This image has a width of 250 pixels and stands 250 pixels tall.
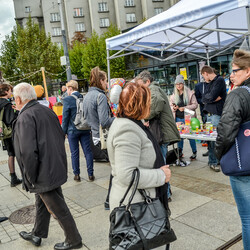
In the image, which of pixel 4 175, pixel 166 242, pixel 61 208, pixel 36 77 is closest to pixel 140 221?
pixel 166 242

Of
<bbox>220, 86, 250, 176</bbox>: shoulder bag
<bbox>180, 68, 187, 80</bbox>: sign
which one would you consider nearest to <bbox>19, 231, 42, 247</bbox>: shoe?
<bbox>220, 86, 250, 176</bbox>: shoulder bag

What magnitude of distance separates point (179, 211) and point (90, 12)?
4542cm

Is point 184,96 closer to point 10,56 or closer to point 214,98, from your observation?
point 214,98

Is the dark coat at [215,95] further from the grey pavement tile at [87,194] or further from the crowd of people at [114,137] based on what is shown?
the grey pavement tile at [87,194]

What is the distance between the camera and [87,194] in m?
5.09

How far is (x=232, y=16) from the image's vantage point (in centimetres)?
770

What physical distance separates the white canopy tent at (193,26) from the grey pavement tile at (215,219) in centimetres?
239

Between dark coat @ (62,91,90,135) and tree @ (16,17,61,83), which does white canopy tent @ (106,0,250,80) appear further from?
tree @ (16,17,61,83)

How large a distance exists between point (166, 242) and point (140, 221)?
27 centimetres

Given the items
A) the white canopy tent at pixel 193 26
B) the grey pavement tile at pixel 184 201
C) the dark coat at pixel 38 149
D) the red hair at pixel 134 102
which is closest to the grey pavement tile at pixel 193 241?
A: the grey pavement tile at pixel 184 201

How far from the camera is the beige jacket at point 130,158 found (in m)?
1.98

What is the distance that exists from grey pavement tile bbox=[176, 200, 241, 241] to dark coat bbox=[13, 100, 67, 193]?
1747 mm

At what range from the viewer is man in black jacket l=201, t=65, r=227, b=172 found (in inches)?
218

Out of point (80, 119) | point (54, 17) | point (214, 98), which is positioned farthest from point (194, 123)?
point (54, 17)
